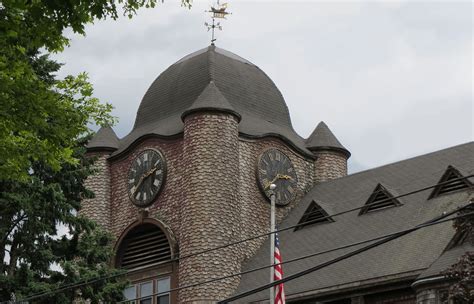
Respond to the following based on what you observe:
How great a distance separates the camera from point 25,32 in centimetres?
1533

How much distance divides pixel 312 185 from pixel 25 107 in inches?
1107

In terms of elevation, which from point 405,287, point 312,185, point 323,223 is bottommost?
point 405,287

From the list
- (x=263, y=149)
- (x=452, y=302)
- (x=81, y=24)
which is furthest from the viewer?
(x=263, y=149)

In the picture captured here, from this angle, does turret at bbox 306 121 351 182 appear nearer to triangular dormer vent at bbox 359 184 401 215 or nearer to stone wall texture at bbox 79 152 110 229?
triangular dormer vent at bbox 359 184 401 215

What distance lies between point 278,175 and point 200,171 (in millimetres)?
4229

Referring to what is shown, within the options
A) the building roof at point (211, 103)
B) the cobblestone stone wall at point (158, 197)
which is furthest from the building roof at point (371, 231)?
the building roof at point (211, 103)

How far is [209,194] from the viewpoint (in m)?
37.9

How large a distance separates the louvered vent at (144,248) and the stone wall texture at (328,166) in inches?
291

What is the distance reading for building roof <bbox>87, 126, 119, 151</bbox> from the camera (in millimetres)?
43094

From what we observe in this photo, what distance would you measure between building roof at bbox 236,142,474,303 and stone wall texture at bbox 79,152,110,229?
22.9ft

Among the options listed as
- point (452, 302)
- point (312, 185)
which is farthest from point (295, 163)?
point (452, 302)

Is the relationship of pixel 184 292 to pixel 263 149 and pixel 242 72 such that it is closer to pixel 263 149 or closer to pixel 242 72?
pixel 263 149

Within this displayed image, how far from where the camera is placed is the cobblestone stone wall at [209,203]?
37062mm

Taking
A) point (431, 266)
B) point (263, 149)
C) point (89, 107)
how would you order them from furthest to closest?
point (263, 149) → point (431, 266) → point (89, 107)
